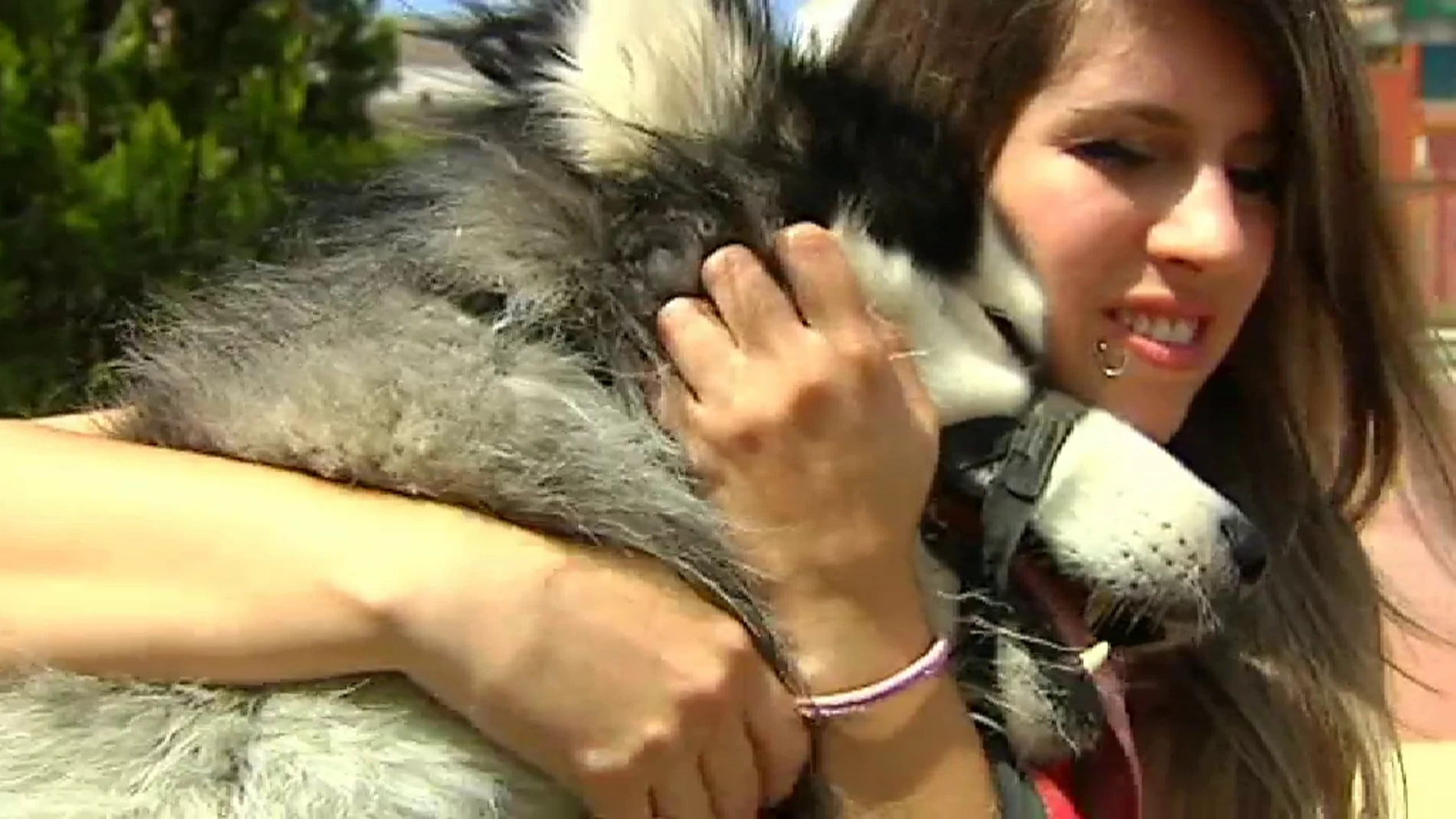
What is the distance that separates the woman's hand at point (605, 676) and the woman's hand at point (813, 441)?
0.25 ft

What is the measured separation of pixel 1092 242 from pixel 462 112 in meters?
0.54

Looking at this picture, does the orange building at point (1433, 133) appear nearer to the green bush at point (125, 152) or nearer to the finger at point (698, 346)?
the green bush at point (125, 152)

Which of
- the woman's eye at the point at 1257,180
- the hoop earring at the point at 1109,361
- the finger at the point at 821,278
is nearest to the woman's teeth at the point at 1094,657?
the hoop earring at the point at 1109,361

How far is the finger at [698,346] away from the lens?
1419 mm

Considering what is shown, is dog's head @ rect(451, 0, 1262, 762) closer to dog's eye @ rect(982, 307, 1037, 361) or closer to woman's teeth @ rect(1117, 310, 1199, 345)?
dog's eye @ rect(982, 307, 1037, 361)

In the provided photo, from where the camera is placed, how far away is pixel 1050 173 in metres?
1.60

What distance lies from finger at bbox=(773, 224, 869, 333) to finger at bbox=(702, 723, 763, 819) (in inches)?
12.4

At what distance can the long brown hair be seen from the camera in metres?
1.64

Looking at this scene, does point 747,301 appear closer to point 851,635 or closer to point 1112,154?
point 851,635

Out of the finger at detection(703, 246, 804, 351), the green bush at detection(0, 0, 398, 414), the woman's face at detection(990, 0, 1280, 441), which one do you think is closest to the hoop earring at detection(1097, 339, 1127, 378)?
the woman's face at detection(990, 0, 1280, 441)

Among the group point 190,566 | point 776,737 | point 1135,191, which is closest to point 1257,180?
point 1135,191

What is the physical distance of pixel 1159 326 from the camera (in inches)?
65.4

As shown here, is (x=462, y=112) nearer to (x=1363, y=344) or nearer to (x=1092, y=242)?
(x=1092, y=242)

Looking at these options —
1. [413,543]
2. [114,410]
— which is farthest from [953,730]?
[114,410]
